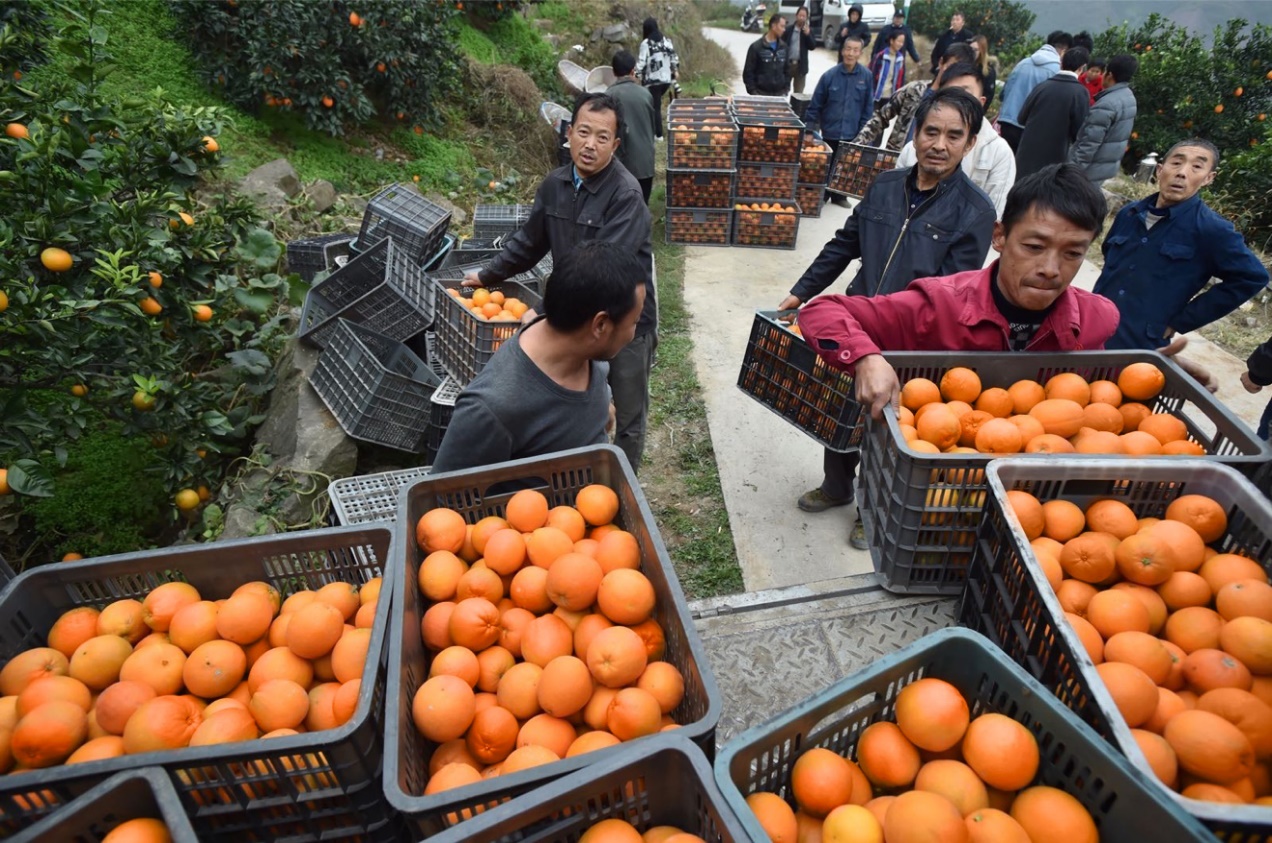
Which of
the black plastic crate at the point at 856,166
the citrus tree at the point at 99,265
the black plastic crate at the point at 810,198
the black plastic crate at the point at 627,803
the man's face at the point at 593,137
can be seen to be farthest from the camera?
the black plastic crate at the point at 810,198

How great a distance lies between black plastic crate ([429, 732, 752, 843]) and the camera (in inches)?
45.5

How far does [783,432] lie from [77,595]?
4.61 meters

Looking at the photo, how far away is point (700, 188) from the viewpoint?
8.79 metres

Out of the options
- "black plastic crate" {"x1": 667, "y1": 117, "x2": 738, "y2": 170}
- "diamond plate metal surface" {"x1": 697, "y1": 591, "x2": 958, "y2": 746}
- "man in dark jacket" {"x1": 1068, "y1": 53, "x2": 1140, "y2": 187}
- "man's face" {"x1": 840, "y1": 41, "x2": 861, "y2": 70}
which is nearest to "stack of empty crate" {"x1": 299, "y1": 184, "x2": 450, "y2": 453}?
"diamond plate metal surface" {"x1": 697, "y1": 591, "x2": 958, "y2": 746}

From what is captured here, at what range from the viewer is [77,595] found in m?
1.85

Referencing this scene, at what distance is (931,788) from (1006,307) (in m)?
1.88

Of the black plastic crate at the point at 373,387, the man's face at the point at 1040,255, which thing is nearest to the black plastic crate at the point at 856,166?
the black plastic crate at the point at 373,387

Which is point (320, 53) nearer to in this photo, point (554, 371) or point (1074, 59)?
point (554, 371)

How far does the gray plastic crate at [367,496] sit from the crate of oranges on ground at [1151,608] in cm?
310

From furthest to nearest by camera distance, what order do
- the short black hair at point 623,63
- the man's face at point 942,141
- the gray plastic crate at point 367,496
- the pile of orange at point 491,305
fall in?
the short black hair at point 623,63 < the pile of orange at point 491,305 < the gray plastic crate at point 367,496 < the man's face at point 942,141

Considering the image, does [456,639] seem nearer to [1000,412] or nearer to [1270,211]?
[1000,412]

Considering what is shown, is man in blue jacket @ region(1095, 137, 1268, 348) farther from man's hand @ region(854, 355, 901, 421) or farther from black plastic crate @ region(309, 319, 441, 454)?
black plastic crate @ region(309, 319, 441, 454)

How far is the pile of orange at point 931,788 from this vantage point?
1.20 metres

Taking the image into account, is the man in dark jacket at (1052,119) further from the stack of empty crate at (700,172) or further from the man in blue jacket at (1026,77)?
the stack of empty crate at (700,172)
